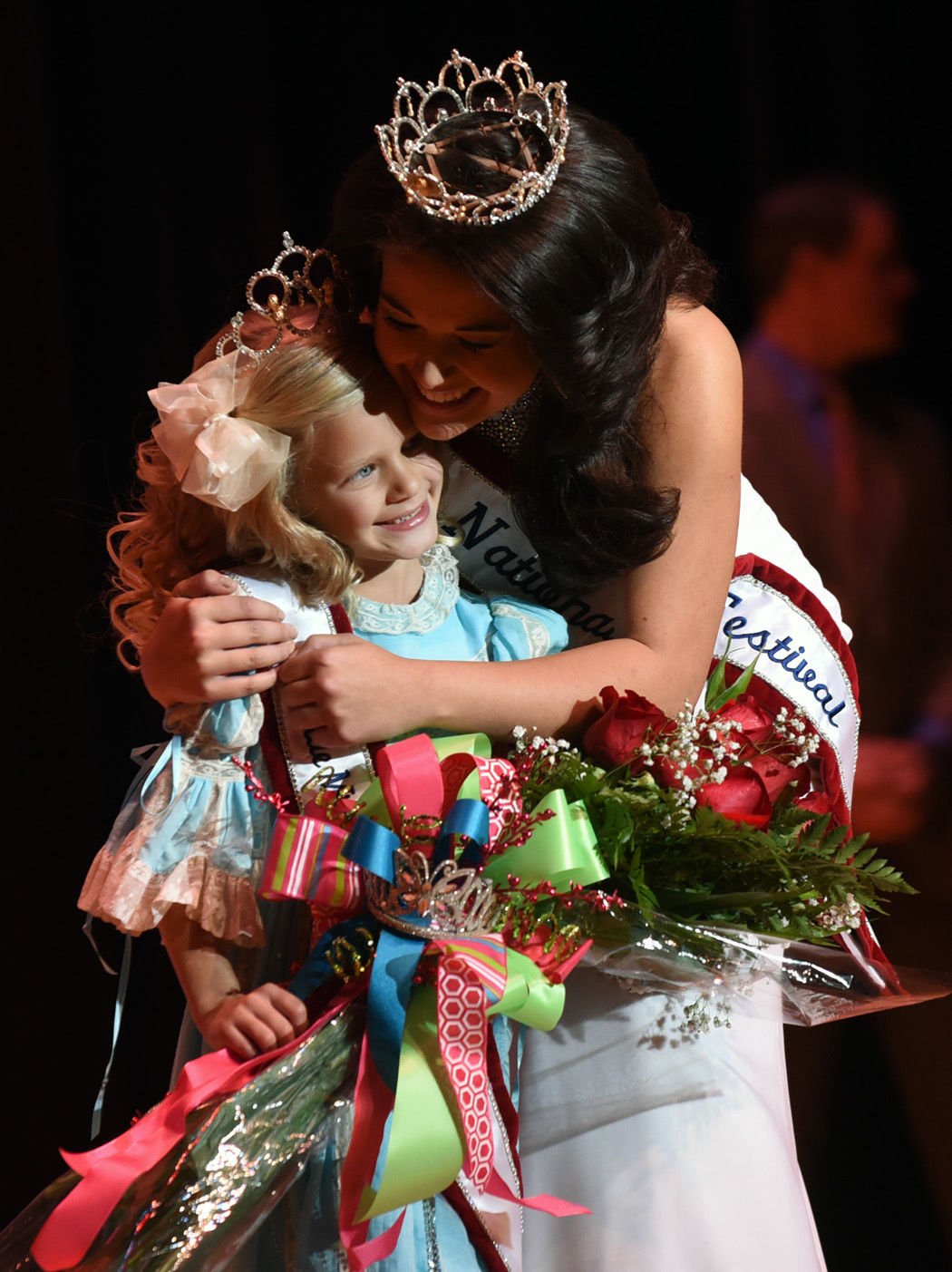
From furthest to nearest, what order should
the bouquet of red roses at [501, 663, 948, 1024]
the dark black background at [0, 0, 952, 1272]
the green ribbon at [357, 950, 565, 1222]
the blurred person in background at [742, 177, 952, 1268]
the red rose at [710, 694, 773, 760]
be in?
the blurred person in background at [742, 177, 952, 1268]
the dark black background at [0, 0, 952, 1272]
the red rose at [710, 694, 773, 760]
the bouquet of red roses at [501, 663, 948, 1024]
the green ribbon at [357, 950, 565, 1222]

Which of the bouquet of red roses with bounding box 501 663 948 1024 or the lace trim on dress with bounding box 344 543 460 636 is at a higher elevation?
the lace trim on dress with bounding box 344 543 460 636

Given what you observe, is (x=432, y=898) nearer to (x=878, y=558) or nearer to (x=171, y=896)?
(x=171, y=896)

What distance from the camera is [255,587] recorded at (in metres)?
1.40

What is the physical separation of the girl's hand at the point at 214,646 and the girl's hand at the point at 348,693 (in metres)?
0.03

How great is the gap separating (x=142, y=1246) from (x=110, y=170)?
1529 mm

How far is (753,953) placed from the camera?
4.16ft

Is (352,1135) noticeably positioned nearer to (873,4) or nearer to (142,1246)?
(142,1246)

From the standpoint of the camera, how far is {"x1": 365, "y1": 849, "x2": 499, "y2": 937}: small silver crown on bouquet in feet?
3.91

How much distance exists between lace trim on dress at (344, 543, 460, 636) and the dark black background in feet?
2.47

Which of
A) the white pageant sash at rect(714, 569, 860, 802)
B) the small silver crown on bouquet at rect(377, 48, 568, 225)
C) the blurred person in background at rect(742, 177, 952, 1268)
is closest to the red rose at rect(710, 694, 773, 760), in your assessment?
the white pageant sash at rect(714, 569, 860, 802)

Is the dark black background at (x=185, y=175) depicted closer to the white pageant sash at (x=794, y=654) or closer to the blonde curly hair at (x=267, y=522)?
the blonde curly hair at (x=267, y=522)

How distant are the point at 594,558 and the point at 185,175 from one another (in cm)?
104

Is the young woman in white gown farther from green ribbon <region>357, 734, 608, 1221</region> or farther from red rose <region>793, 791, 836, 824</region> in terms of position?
green ribbon <region>357, 734, 608, 1221</region>

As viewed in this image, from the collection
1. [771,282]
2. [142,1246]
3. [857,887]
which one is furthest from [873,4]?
[142,1246]
